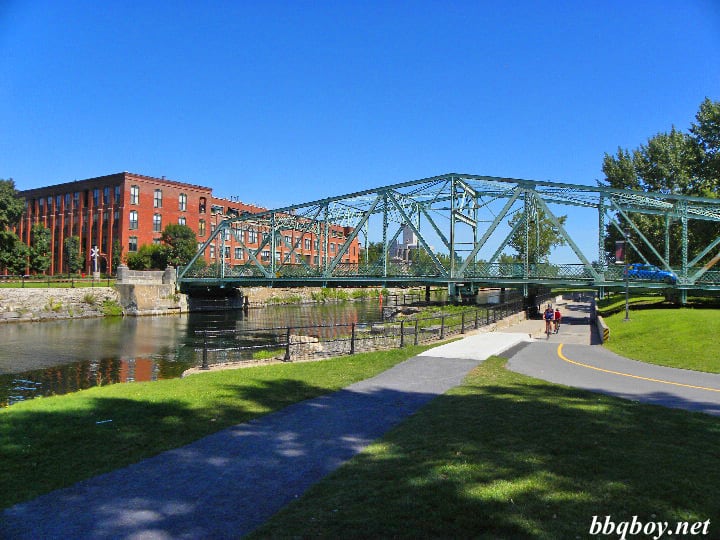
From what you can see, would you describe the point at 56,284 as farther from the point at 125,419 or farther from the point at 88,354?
the point at 125,419

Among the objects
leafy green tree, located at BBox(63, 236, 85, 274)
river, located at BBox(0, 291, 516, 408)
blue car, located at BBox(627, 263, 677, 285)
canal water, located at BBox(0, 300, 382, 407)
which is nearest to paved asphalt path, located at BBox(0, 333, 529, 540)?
canal water, located at BBox(0, 300, 382, 407)

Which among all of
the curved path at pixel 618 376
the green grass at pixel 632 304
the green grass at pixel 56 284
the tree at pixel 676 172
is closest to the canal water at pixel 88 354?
the green grass at pixel 56 284

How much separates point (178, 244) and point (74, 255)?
1525 cm

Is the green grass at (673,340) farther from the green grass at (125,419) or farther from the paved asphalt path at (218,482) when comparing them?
the paved asphalt path at (218,482)

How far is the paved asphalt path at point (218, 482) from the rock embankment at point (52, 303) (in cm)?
4501

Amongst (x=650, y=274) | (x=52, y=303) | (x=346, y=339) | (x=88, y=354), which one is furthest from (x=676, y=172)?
(x=52, y=303)

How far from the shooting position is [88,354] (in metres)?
28.2

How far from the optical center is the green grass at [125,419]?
6613 millimetres

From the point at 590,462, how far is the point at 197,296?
217ft

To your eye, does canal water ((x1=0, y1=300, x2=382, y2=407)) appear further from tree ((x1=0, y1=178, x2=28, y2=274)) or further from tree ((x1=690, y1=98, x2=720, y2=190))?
tree ((x1=690, y1=98, x2=720, y2=190))

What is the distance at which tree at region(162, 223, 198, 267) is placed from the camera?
72.6 meters

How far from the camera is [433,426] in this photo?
8375mm

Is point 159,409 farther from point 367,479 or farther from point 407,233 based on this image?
point 407,233

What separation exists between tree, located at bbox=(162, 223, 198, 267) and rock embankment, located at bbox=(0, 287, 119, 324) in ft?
57.9
